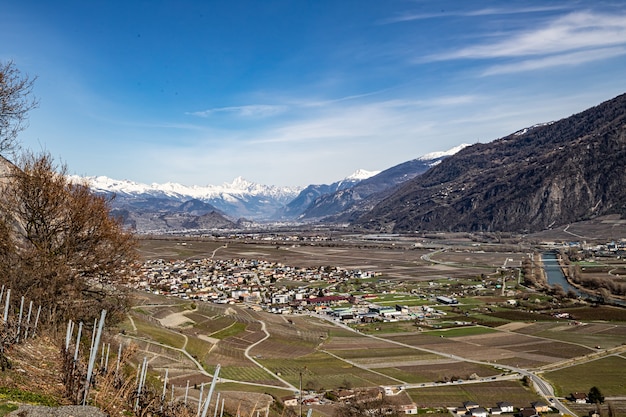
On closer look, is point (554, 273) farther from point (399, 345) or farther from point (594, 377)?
point (594, 377)

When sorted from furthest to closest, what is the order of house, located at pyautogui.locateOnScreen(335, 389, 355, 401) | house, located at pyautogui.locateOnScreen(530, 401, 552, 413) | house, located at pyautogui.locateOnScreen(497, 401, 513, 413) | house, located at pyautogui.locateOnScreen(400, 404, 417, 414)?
house, located at pyautogui.locateOnScreen(335, 389, 355, 401)
house, located at pyautogui.locateOnScreen(497, 401, 513, 413)
house, located at pyautogui.locateOnScreen(530, 401, 552, 413)
house, located at pyautogui.locateOnScreen(400, 404, 417, 414)

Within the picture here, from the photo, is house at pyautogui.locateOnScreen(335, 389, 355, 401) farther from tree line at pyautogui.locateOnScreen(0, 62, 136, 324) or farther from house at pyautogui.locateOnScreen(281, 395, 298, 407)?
tree line at pyautogui.locateOnScreen(0, 62, 136, 324)

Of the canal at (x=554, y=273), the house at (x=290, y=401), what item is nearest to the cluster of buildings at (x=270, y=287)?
the house at (x=290, y=401)

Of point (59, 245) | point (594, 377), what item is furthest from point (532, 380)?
point (59, 245)

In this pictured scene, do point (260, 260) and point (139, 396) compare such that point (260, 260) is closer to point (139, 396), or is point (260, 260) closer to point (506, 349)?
point (506, 349)

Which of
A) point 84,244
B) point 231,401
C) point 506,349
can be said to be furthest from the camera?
point 506,349

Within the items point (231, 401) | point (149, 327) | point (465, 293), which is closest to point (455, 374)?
point (231, 401)

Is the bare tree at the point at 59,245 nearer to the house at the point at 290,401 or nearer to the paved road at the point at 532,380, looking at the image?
the house at the point at 290,401

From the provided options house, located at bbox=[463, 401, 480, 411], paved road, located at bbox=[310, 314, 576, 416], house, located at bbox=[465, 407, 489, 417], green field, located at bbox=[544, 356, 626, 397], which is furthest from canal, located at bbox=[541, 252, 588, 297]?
house, located at bbox=[465, 407, 489, 417]
